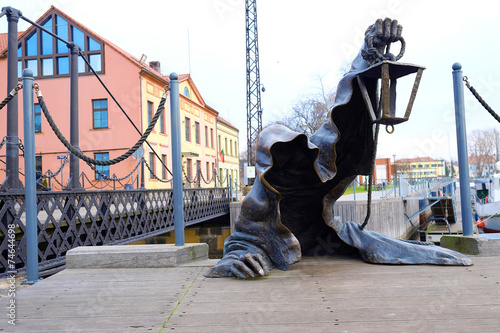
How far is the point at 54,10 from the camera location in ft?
74.9

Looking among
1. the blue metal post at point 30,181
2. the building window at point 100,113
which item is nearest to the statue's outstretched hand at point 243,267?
the blue metal post at point 30,181

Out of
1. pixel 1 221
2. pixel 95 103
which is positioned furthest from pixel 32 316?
pixel 95 103

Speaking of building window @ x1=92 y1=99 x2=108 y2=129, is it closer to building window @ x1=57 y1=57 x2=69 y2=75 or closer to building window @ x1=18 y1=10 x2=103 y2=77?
building window @ x1=18 y1=10 x2=103 y2=77

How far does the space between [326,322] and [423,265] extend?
1.53 m

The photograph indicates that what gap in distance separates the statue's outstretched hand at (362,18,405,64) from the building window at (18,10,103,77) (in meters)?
22.8

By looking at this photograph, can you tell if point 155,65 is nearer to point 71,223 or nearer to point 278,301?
point 71,223

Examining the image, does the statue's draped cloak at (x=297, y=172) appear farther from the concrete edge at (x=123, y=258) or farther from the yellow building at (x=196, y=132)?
the yellow building at (x=196, y=132)

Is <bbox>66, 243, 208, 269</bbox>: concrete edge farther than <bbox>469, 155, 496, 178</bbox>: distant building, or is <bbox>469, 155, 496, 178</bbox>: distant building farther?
<bbox>469, 155, 496, 178</bbox>: distant building

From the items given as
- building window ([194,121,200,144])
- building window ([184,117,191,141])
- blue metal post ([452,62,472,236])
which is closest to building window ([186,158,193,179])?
building window ([184,117,191,141])

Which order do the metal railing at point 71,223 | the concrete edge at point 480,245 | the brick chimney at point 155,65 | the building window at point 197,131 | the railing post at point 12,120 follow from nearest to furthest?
the concrete edge at point 480,245 < the metal railing at point 71,223 < the railing post at point 12,120 < the brick chimney at point 155,65 < the building window at point 197,131

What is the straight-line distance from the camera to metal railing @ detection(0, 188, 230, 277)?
5.92 m

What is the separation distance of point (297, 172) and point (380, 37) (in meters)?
1.21

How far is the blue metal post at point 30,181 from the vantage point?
12.4 ft

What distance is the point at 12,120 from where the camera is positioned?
6.31m
